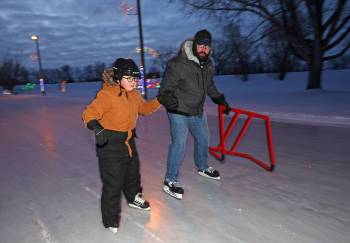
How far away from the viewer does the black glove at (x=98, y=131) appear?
10.0 ft

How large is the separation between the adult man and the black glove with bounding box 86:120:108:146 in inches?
33.0

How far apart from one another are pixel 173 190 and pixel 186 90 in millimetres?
1177

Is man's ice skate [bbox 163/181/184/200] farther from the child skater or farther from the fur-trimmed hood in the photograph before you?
the fur-trimmed hood

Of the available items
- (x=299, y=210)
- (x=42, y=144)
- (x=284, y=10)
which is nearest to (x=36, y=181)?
(x=42, y=144)

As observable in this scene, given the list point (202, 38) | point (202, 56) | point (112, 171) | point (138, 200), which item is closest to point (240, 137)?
point (202, 56)

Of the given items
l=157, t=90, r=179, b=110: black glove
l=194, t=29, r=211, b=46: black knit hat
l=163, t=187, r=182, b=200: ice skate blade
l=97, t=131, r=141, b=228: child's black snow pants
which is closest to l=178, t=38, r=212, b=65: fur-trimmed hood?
l=194, t=29, r=211, b=46: black knit hat

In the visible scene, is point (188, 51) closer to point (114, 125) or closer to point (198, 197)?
point (114, 125)

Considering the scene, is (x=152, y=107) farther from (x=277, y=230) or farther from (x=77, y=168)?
(x=77, y=168)

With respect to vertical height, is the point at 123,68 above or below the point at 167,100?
above

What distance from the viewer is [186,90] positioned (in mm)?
4082

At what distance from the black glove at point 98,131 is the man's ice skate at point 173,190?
131cm

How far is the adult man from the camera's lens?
392cm

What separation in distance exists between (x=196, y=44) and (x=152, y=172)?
2.15 metres

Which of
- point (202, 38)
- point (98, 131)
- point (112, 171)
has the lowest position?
point (112, 171)
